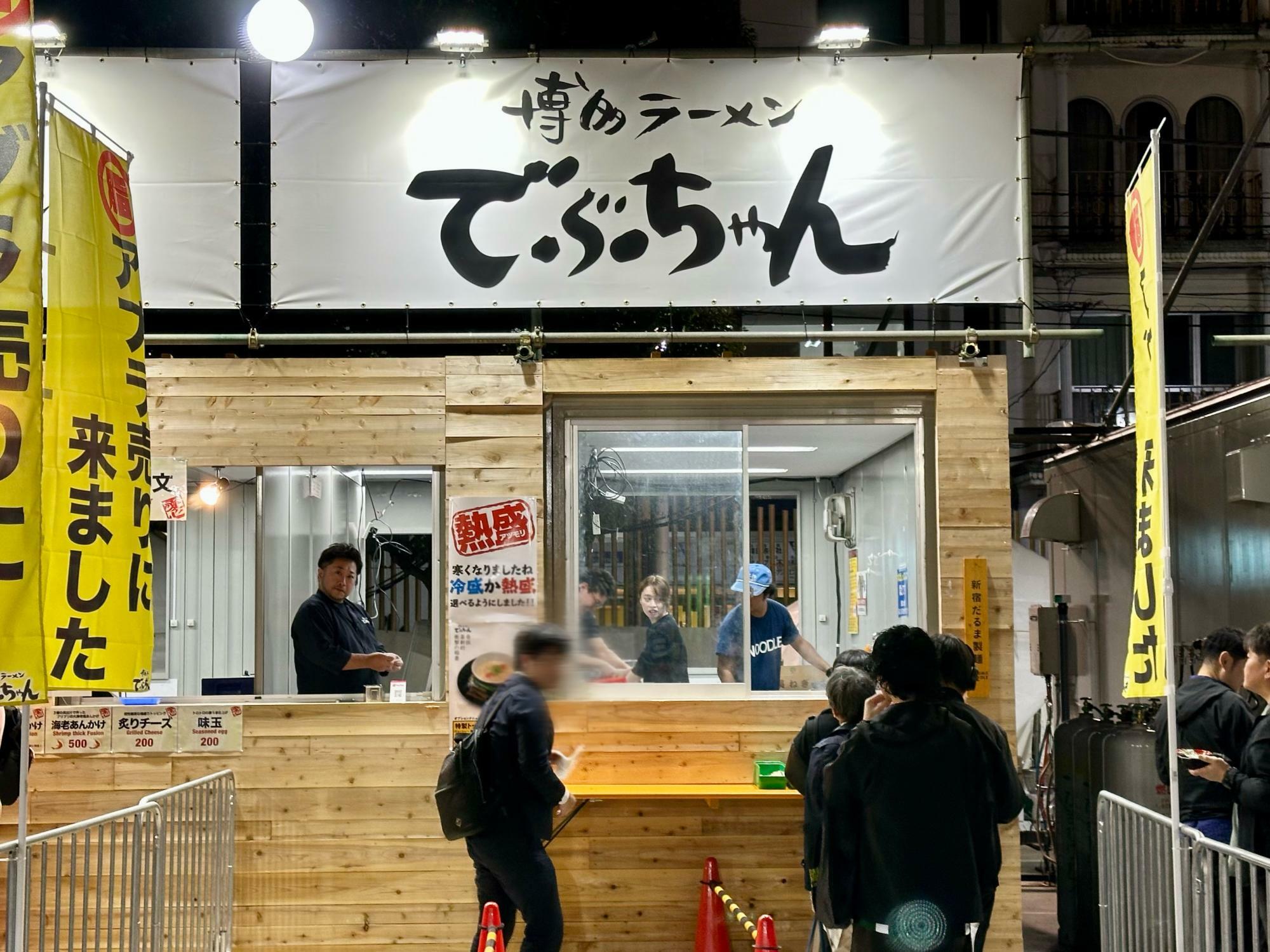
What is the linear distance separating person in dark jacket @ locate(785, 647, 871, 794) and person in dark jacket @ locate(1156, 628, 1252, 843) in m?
1.50

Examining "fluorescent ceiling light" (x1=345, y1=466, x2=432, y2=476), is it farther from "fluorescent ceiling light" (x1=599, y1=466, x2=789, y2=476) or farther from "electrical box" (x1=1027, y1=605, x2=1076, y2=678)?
"electrical box" (x1=1027, y1=605, x2=1076, y2=678)

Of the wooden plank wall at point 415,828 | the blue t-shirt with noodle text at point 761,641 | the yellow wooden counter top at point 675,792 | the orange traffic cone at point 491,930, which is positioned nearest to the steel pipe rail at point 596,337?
the blue t-shirt with noodle text at point 761,641

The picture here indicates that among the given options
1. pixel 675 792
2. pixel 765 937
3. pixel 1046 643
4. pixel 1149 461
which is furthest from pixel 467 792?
pixel 1046 643

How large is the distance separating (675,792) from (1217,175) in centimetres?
1977

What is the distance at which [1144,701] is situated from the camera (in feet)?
30.6

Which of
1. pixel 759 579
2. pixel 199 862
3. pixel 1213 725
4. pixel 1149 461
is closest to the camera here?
pixel 1149 461

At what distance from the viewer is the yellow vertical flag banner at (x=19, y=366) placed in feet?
13.9

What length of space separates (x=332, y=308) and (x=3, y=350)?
385 cm

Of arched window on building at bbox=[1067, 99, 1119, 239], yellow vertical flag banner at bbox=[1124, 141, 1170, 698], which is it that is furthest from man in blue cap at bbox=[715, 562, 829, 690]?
arched window on building at bbox=[1067, 99, 1119, 239]

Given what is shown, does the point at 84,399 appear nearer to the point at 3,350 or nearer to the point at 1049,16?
the point at 3,350

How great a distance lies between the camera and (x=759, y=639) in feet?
28.0

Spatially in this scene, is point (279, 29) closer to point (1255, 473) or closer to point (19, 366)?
point (19, 366)

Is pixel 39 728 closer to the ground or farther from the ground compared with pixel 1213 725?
closer to the ground

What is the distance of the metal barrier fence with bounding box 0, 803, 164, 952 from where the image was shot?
5.32 metres
